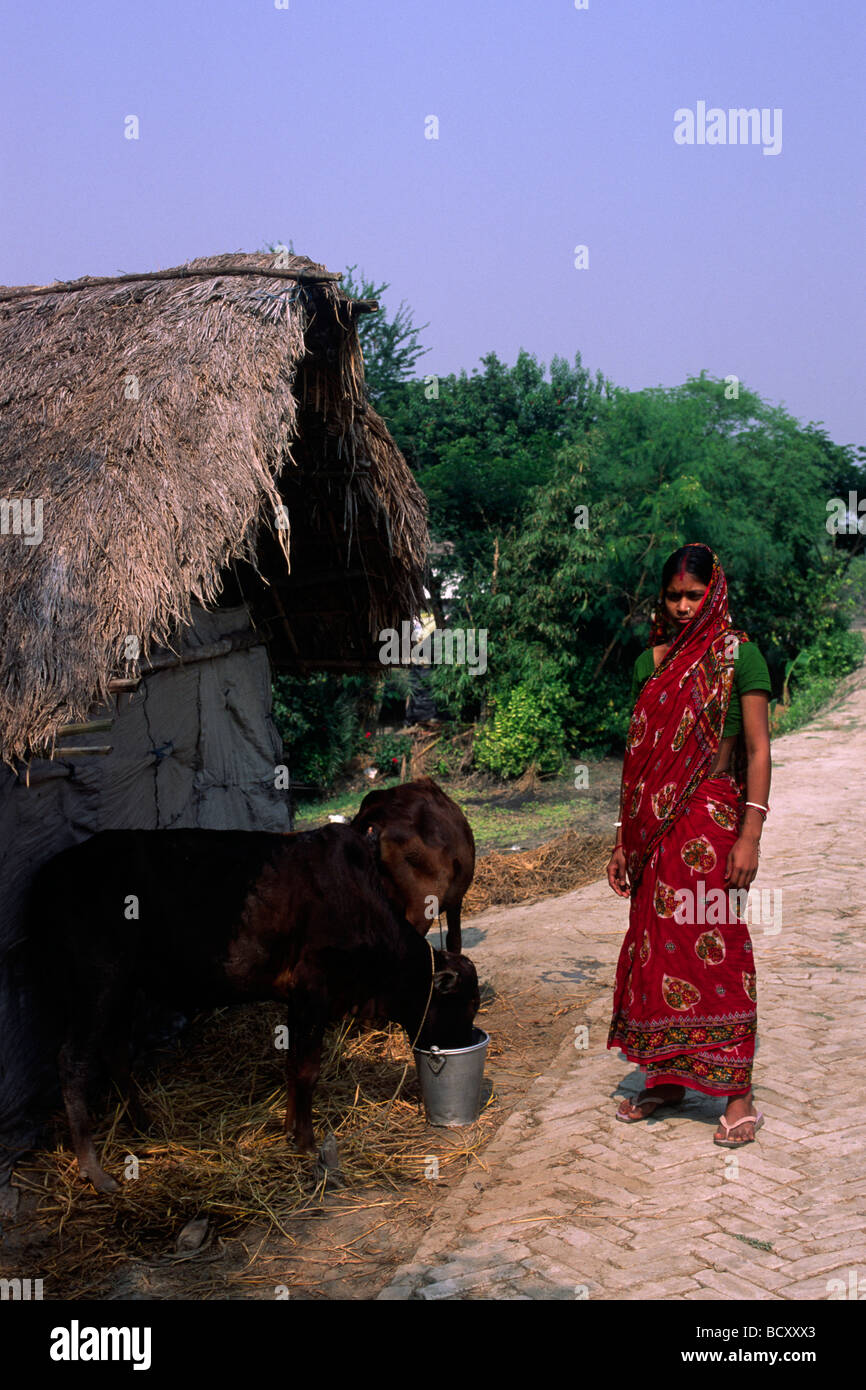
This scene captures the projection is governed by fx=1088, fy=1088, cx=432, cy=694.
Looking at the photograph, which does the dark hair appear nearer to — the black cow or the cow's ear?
the black cow

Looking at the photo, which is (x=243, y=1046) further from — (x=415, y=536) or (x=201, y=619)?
(x=415, y=536)

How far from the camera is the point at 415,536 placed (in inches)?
247

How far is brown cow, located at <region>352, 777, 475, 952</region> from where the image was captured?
575 cm

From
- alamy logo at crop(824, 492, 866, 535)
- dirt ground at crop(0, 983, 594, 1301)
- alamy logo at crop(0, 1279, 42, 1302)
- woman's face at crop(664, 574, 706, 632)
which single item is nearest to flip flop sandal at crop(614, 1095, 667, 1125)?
dirt ground at crop(0, 983, 594, 1301)

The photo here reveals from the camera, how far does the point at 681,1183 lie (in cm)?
393

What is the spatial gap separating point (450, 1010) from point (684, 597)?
1.98m

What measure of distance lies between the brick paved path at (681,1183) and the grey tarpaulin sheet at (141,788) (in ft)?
5.63

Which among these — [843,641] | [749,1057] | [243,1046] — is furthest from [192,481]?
[843,641]

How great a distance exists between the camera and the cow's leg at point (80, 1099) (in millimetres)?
4113

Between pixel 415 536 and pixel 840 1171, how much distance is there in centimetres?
386

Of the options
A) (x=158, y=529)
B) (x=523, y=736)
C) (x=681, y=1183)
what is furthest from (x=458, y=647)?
(x=681, y=1183)

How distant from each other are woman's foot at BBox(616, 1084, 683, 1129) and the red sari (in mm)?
283

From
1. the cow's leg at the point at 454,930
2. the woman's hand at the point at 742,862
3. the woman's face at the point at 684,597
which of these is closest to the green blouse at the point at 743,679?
the woman's face at the point at 684,597

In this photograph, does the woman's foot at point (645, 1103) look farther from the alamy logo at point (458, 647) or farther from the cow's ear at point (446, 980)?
the alamy logo at point (458, 647)
